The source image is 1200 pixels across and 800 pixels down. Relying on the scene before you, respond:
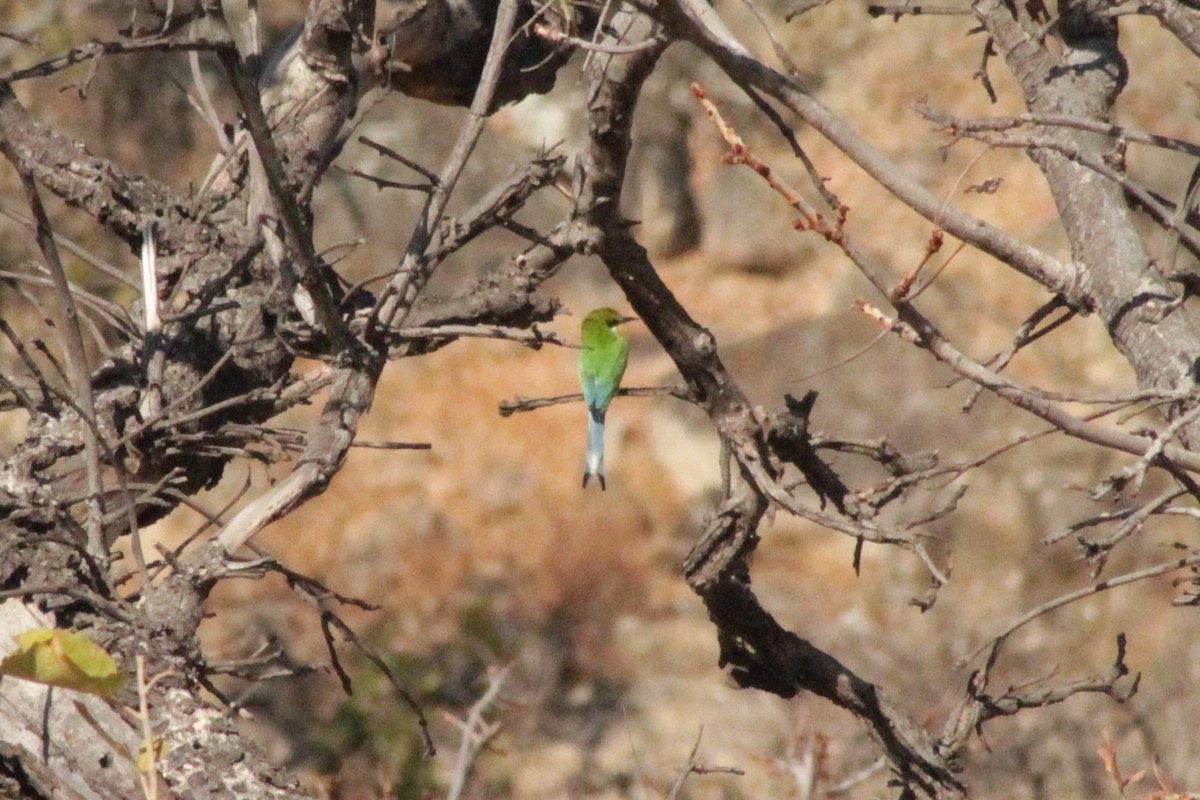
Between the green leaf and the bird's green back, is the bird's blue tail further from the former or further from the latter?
the green leaf

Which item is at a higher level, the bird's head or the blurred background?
the blurred background

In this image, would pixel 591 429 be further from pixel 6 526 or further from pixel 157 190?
pixel 6 526

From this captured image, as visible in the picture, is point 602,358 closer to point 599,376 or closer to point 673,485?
point 599,376

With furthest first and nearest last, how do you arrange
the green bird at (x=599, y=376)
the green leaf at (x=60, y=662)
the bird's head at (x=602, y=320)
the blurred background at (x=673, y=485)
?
the blurred background at (x=673, y=485) → the bird's head at (x=602, y=320) → the green bird at (x=599, y=376) → the green leaf at (x=60, y=662)

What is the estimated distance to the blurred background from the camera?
7445 mm

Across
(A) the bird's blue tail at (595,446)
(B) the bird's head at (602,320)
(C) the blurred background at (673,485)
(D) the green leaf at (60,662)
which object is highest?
(C) the blurred background at (673,485)

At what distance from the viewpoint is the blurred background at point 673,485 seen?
745 cm

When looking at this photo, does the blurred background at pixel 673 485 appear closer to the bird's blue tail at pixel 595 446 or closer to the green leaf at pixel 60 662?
the bird's blue tail at pixel 595 446

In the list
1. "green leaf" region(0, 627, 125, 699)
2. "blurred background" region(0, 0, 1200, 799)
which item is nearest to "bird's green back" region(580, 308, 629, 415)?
"green leaf" region(0, 627, 125, 699)

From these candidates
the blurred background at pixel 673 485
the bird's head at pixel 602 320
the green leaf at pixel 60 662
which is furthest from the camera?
the blurred background at pixel 673 485

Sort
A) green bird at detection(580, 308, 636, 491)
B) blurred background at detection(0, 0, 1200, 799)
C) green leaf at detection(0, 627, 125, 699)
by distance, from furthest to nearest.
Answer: blurred background at detection(0, 0, 1200, 799) → green bird at detection(580, 308, 636, 491) → green leaf at detection(0, 627, 125, 699)

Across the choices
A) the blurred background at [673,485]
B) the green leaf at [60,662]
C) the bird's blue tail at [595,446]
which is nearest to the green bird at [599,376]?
the bird's blue tail at [595,446]

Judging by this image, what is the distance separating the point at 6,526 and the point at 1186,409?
1.90 meters

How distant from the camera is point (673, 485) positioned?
10.4m
